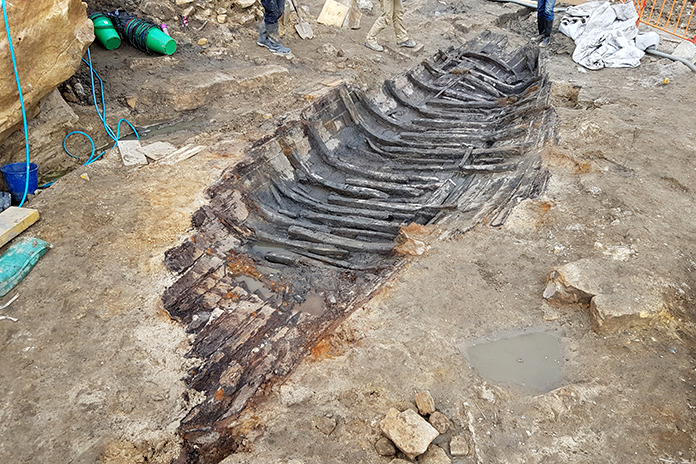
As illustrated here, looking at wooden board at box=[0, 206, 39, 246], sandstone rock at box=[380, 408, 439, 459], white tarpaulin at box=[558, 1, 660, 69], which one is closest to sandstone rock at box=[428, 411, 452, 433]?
sandstone rock at box=[380, 408, 439, 459]

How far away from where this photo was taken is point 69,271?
4.24m

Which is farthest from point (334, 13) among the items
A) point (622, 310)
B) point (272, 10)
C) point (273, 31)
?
point (622, 310)

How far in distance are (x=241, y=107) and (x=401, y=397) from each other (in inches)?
231

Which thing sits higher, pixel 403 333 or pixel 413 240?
pixel 403 333

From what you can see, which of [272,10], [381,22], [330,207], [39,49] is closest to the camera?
A: [39,49]

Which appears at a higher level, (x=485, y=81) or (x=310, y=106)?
(x=310, y=106)

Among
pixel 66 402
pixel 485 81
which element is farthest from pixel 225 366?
pixel 485 81

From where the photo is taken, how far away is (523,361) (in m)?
3.64

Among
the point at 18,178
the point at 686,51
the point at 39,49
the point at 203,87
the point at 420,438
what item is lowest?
the point at 686,51

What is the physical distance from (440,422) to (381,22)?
9.64 metres

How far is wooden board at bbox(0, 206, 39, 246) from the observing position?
4.41 metres

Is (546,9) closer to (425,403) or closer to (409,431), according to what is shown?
(425,403)

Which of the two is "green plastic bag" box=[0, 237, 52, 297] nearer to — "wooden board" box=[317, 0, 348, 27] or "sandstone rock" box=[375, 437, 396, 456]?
"sandstone rock" box=[375, 437, 396, 456]

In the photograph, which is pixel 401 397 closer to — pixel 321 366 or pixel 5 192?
pixel 321 366
